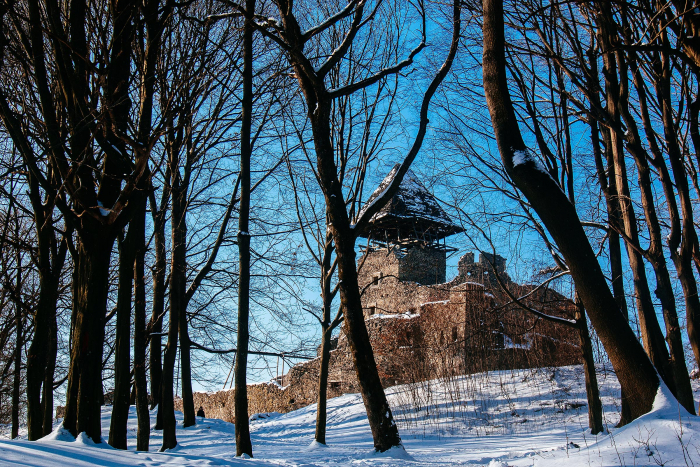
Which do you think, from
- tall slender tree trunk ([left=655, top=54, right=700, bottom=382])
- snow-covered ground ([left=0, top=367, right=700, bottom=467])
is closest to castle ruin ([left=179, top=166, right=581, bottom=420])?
snow-covered ground ([left=0, top=367, right=700, bottom=467])

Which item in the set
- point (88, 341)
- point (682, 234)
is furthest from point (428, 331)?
point (88, 341)

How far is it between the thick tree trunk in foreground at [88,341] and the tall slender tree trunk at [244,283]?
4.69ft

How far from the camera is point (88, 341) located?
4977mm

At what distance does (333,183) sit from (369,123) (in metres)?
3.34

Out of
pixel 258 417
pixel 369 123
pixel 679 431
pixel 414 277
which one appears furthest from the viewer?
pixel 414 277

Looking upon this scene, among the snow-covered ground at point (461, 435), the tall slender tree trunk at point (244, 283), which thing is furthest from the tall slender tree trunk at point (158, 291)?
the tall slender tree trunk at point (244, 283)

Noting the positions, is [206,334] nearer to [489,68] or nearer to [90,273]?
[90,273]

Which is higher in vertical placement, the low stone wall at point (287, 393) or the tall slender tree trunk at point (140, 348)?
the tall slender tree trunk at point (140, 348)

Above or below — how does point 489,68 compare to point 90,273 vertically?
above

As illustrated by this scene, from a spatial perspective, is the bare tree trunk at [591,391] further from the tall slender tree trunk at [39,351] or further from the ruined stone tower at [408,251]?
the ruined stone tower at [408,251]

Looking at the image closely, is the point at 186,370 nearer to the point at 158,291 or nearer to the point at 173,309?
the point at 158,291

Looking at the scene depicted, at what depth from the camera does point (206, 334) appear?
1045cm

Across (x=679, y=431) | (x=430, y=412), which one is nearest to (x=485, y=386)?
(x=430, y=412)

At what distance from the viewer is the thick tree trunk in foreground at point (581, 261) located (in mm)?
3850
